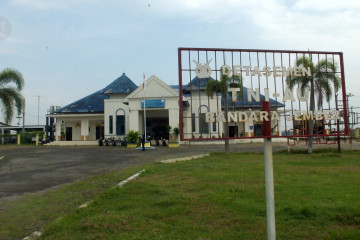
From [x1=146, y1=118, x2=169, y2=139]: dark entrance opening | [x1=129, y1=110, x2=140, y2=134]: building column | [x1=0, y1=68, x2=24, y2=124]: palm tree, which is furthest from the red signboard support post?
[x1=146, y1=118, x2=169, y2=139]: dark entrance opening

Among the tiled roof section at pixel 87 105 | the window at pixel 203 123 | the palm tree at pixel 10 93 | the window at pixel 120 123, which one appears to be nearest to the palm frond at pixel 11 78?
the palm tree at pixel 10 93

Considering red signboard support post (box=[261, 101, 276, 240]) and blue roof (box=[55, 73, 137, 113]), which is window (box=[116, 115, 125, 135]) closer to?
blue roof (box=[55, 73, 137, 113])

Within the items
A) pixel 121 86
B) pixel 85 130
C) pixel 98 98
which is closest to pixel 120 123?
pixel 121 86

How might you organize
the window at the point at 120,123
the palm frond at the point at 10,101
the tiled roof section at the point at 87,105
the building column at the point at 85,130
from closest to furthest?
the palm frond at the point at 10,101 → the window at the point at 120,123 → the building column at the point at 85,130 → the tiled roof section at the point at 87,105

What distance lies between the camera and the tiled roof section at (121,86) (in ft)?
131

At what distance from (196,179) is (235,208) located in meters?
3.53

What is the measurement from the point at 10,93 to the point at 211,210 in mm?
21236

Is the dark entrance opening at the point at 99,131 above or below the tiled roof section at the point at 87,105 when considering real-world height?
below

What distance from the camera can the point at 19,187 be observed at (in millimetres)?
10102

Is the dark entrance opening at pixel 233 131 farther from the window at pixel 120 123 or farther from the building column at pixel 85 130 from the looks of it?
the building column at pixel 85 130

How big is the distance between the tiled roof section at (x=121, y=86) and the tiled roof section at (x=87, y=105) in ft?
11.0

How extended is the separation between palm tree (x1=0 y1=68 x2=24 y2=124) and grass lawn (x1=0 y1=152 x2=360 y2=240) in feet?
54.1

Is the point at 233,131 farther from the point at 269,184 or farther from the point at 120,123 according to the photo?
the point at 120,123

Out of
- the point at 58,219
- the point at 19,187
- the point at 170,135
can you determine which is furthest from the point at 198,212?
the point at 170,135
